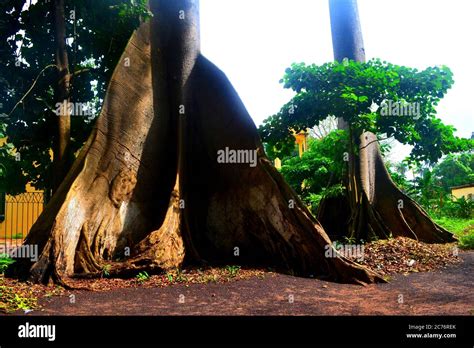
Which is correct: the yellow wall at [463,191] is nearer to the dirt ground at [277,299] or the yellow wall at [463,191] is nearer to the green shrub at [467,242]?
the green shrub at [467,242]

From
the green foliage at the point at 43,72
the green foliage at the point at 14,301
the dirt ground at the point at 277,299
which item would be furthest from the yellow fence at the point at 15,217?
the dirt ground at the point at 277,299

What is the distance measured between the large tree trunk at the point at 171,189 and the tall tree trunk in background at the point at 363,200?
344 centimetres

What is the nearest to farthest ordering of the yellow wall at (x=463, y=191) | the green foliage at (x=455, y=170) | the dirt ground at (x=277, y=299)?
1. the dirt ground at (x=277, y=299)
2. the yellow wall at (x=463, y=191)
3. the green foliage at (x=455, y=170)

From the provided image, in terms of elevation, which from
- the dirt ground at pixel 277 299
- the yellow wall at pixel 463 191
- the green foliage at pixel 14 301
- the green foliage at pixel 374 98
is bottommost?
the dirt ground at pixel 277 299

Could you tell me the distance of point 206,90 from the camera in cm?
878

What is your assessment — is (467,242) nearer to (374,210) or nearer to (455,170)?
(374,210)

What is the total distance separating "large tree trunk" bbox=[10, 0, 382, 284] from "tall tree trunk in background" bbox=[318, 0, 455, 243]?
11.3 feet

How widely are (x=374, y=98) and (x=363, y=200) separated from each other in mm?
2892

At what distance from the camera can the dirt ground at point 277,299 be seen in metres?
4.51

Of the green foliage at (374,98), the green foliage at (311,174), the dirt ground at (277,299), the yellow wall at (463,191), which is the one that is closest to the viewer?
the dirt ground at (277,299)

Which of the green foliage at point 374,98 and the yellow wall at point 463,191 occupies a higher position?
the green foliage at point 374,98
